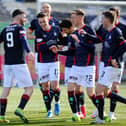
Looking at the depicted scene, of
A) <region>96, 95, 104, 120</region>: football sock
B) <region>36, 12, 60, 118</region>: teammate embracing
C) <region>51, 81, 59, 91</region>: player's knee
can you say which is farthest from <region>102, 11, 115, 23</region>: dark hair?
<region>51, 81, 59, 91</region>: player's knee

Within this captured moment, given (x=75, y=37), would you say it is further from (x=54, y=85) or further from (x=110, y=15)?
(x=54, y=85)

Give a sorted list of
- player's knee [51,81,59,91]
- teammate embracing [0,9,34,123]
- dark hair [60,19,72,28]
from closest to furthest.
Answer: teammate embracing [0,9,34,123] → dark hair [60,19,72,28] → player's knee [51,81,59,91]

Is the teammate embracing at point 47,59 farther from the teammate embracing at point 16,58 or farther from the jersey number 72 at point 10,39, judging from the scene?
the jersey number 72 at point 10,39

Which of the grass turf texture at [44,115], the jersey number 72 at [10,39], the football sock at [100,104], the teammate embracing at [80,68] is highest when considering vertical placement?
the jersey number 72 at [10,39]

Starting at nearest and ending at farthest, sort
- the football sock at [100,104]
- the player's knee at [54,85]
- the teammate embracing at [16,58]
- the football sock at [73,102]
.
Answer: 1. the football sock at [100,104]
2. the teammate embracing at [16,58]
3. the football sock at [73,102]
4. the player's knee at [54,85]

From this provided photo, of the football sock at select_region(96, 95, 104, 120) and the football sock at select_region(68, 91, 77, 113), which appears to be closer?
the football sock at select_region(96, 95, 104, 120)

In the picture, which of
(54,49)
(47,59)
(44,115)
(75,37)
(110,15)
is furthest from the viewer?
(44,115)

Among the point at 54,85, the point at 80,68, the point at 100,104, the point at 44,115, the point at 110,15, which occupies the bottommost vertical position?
the point at 44,115

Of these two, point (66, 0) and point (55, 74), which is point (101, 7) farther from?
point (55, 74)

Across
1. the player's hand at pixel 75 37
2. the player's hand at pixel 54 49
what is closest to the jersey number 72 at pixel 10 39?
the player's hand at pixel 54 49

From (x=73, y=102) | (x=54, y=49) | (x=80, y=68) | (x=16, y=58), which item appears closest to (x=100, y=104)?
(x=73, y=102)

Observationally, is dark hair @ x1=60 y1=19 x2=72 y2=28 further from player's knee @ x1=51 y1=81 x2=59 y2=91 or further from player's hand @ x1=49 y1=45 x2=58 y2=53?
player's knee @ x1=51 y1=81 x2=59 y2=91

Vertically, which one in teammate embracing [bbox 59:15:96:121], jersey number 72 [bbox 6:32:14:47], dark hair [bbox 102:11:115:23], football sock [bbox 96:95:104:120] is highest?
dark hair [bbox 102:11:115:23]

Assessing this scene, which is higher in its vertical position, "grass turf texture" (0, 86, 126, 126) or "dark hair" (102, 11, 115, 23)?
"dark hair" (102, 11, 115, 23)
